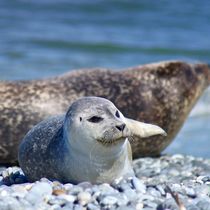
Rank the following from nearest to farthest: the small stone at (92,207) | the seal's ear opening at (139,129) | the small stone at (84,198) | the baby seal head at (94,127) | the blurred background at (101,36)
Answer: the small stone at (92,207), the small stone at (84,198), the baby seal head at (94,127), the seal's ear opening at (139,129), the blurred background at (101,36)

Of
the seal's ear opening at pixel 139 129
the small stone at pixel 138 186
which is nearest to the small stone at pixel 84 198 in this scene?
the small stone at pixel 138 186

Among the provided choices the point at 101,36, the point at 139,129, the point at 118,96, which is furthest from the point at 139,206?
the point at 101,36

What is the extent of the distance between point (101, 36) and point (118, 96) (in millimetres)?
8455

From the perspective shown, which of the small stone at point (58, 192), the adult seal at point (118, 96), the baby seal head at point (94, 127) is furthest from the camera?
the adult seal at point (118, 96)

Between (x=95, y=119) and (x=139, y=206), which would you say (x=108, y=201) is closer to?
(x=139, y=206)

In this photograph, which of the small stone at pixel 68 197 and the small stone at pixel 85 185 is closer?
the small stone at pixel 68 197

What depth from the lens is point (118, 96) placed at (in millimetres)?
8508

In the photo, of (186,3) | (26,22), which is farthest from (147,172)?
(186,3)

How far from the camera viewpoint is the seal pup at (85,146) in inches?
203

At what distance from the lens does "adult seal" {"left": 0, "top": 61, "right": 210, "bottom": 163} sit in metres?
8.13

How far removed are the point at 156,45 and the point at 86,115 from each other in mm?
10601

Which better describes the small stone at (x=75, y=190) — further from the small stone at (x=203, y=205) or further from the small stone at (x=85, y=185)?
the small stone at (x=203, y=205)

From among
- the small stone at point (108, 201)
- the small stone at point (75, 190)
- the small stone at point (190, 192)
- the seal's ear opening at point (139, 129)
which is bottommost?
the small stone at point (190, 192)

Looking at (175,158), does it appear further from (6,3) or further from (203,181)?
(6,3)
